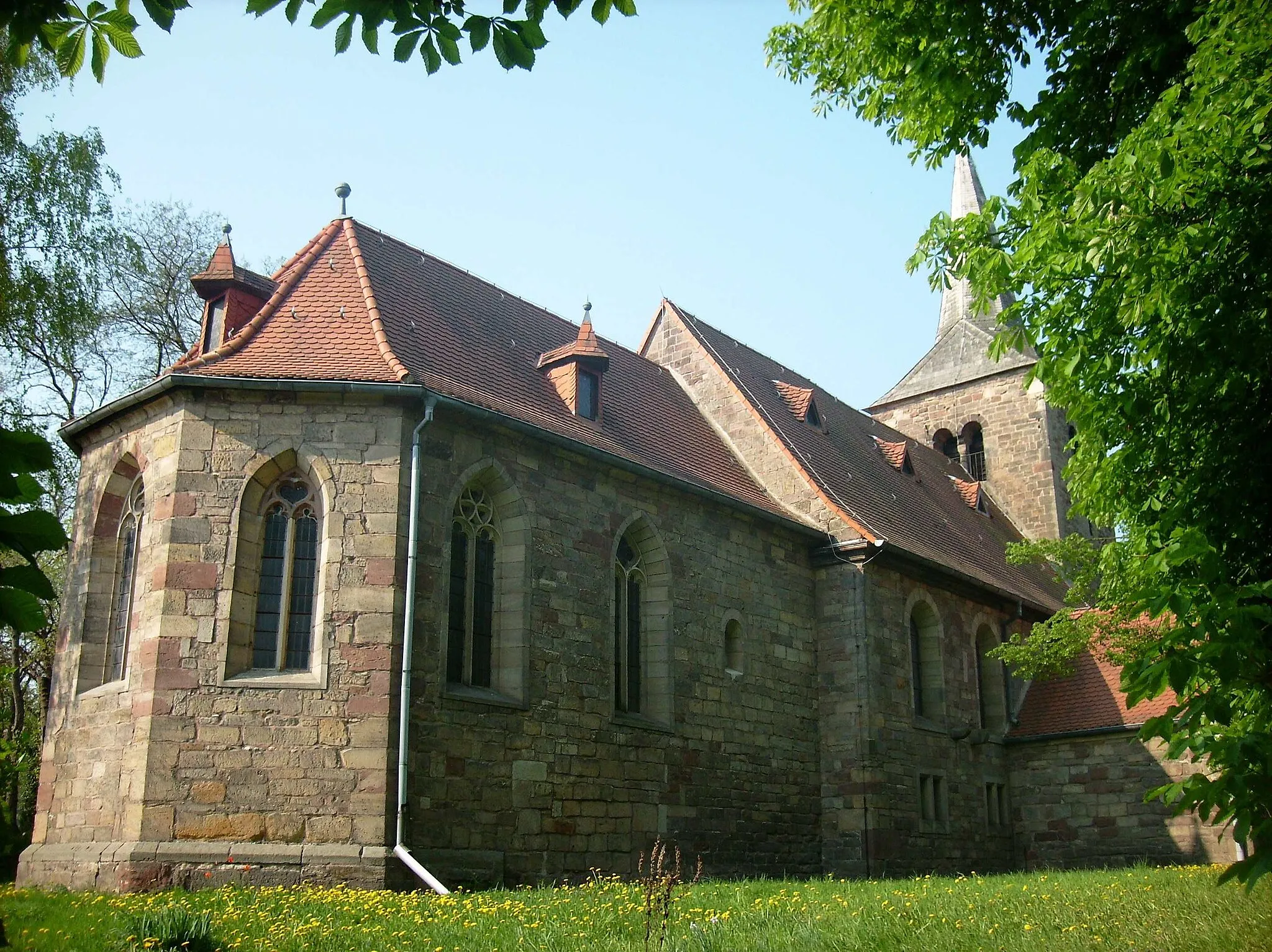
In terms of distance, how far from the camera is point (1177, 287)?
23.4 ft

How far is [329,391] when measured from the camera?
1321 centimetres

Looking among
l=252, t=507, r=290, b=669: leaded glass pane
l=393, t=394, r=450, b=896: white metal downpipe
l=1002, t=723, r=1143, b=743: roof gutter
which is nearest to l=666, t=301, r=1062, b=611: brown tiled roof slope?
l=1002, t=723, r=1143, b=743: roof gutter

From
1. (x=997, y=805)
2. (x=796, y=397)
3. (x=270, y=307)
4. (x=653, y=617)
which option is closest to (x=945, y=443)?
(x=796, y=397)

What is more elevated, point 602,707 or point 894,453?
point 894,453

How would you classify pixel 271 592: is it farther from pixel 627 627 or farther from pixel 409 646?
pixel 627 627

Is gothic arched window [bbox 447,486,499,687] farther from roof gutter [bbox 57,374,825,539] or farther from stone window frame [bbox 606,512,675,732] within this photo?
stone window frame [bbox 606,512,675,732]

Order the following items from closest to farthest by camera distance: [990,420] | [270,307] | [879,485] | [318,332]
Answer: [318,332]
[270,307]
[879,485]
[990,420]

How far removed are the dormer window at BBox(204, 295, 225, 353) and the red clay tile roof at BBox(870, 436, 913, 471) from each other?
14173 mm

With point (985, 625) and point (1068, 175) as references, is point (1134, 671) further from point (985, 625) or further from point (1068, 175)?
point (985, 625)

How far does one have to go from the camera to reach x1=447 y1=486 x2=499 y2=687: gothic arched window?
44.8 feet

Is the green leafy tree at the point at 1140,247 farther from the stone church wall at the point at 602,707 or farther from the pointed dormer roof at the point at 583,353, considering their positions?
the pointed dormer roof at the point at 583,353

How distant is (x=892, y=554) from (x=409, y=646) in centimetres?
912

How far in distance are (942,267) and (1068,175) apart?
53.0 inches

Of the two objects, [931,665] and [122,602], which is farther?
[931,665]
